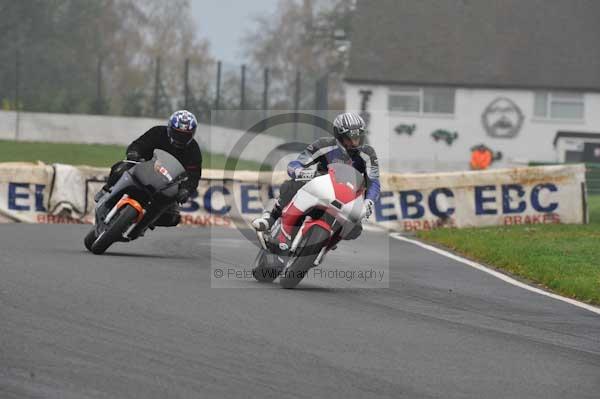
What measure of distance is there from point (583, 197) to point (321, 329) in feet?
46.8

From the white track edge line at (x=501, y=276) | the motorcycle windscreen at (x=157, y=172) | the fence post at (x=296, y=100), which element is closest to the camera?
the white track edge line at (x=501, y=276)

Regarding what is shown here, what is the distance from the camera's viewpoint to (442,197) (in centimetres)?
2162

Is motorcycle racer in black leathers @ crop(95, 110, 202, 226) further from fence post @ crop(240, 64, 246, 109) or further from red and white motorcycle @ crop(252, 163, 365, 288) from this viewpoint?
fence post @ crop(240, 64, 246, 109)

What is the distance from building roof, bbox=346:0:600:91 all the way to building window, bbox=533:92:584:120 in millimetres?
416

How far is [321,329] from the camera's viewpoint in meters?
8.61

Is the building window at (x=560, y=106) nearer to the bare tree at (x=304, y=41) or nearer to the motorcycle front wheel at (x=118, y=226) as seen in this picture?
the bare tree at (x=304, y=41)

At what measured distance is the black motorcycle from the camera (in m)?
13.1

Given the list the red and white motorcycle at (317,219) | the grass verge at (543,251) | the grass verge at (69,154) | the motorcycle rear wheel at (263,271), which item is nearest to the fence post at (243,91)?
the grass verge at (69,154)

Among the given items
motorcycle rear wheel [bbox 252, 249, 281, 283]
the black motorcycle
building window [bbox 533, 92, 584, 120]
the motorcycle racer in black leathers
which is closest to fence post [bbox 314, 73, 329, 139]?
building window [bbox 533, 92, 584, 120]

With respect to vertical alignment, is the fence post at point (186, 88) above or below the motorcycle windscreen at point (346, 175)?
above

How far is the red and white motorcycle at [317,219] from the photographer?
1088 centimetres

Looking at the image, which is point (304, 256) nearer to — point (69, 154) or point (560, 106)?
point (69, 154)

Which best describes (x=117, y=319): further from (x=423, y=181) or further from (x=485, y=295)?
(x=423, y=181)

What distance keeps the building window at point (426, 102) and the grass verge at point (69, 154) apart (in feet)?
38.3
